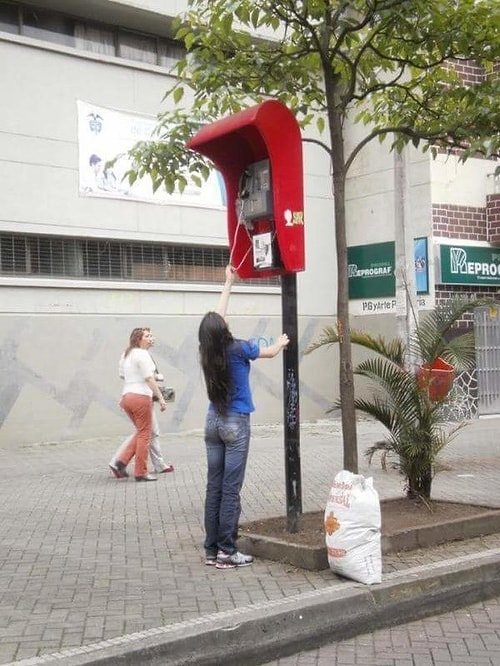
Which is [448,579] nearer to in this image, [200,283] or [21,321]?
[21,321]

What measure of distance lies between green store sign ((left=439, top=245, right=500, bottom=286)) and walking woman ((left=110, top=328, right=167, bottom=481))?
799 centimetres

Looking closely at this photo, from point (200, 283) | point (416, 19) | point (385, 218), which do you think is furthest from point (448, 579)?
point (385, 218)

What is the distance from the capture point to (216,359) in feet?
19.8

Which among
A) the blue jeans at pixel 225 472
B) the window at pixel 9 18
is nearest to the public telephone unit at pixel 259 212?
the blue jeans at pixel 225 472

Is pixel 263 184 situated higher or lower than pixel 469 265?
higher

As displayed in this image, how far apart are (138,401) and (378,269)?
841cm

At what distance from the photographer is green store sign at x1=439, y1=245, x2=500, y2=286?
1662 cm

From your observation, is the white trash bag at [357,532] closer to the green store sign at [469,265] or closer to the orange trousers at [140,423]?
the orange trousers at [140,423]

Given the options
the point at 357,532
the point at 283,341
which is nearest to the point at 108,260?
the point at 283,341

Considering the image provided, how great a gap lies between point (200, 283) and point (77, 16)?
16.3ft

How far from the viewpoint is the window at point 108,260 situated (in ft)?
45.8

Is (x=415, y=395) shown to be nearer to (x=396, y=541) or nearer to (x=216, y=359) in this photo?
(x=396, y=541)

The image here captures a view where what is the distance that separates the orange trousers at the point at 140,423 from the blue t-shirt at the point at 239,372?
4079 millimetres

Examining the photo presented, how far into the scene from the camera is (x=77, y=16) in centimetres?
1492
